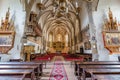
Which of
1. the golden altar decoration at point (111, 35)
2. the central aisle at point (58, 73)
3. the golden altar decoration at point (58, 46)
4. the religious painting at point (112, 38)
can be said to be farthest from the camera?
the golden altar decoration at point (58, 46)

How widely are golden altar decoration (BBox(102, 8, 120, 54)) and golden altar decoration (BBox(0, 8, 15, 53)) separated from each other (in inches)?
268

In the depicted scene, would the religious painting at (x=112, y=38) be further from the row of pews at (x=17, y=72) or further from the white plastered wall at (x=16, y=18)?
the row of pews at (x=17, y=72)

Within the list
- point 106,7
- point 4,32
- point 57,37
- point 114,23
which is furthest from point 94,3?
point 57,37

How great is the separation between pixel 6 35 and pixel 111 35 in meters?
7.75

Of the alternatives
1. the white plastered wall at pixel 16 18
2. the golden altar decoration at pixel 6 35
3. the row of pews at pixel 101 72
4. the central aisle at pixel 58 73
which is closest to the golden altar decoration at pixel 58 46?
the white plastered wall at pixel 16 18

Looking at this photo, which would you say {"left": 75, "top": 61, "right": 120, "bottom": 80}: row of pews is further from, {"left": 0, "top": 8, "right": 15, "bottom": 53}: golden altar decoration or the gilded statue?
{"left": 0, "top": 8, "right": 15, "bottom": 53}: golden altar decoration

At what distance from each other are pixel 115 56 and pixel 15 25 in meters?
7.77

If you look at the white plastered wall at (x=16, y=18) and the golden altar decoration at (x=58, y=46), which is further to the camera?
the golden altar decoration at (x=58, y=46)

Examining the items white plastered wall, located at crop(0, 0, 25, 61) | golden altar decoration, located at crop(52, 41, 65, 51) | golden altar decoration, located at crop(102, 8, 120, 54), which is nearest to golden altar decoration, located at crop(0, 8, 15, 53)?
white plastered wall, located at crop(0, 0, 25, 61)

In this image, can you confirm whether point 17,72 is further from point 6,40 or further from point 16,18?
point 16,18

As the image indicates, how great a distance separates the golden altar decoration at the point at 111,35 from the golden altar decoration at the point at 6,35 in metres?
6.80

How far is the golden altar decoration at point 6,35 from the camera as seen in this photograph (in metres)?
10.1

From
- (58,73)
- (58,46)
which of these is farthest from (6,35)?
(58,46)

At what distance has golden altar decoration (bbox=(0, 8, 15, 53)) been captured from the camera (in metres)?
10.1
